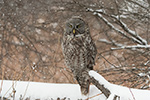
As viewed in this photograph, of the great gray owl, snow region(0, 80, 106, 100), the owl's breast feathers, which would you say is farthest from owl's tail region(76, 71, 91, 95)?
snow region(0, 80, 106, 100)

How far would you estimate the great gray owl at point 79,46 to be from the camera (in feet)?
8.84

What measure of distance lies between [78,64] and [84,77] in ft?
0.73

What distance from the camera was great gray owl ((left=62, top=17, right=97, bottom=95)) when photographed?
269 centimetres

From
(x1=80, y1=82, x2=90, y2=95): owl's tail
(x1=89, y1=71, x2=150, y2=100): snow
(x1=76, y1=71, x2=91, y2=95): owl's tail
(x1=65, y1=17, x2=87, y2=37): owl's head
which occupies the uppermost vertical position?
(x1=65, y1=17, x2=87, y2=37): owl's head

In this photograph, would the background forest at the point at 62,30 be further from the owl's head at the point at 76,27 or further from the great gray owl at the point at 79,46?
the owl's head at the point at 76,27

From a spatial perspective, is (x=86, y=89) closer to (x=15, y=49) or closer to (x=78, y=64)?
(x=78, y=64)

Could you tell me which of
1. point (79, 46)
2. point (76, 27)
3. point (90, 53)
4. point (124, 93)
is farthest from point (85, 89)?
point (124, 93)

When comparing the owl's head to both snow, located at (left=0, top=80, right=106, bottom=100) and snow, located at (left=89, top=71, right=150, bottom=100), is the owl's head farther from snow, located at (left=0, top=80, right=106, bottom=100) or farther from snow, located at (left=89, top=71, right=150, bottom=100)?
snow, located at (left=89, top=71, right=150, bottom=100)

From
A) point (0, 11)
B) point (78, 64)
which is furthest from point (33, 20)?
point (78, 64)

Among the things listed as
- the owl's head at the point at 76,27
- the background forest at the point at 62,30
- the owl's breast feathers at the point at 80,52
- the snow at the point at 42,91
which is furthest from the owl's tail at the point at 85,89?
the background forest at the point at 62,30

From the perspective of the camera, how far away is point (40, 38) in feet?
20.9

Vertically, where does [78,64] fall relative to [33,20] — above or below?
below

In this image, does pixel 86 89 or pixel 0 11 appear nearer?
pixel 86 89

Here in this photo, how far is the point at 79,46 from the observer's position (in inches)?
106
